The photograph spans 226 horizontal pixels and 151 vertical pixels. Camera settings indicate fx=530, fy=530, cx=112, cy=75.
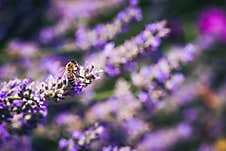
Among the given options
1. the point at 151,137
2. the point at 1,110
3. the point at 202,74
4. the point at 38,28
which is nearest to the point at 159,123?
the point at 151,137

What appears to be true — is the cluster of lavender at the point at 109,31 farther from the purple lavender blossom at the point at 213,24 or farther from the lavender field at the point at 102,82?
the purple lavender blossom at the point at 213,24

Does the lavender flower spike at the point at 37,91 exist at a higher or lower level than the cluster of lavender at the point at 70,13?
lower

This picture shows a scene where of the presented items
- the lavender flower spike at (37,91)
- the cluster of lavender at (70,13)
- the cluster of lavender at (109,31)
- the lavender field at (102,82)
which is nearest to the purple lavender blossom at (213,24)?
the lavender field at (102,82)

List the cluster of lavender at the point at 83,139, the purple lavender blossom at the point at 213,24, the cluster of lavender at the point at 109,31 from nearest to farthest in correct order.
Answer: the cluster of lavender at the point at 83,139 < the cluster of lavender at the point at 109,31 < the purple lavender blossom at the point at 213,24

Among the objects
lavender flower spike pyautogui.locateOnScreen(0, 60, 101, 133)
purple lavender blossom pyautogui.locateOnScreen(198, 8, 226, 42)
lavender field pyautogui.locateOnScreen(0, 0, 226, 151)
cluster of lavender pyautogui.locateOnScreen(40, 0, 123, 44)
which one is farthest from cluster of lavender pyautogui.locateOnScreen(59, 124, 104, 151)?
purple lavender blossom pyautogui.locateOnScreen(198, 8, 226, 42)

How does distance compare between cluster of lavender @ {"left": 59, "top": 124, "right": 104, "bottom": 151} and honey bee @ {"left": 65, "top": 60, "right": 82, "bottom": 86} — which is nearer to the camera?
honey bee @ {"left": 65, "top": 60, "right": 82, "bottom": 86}

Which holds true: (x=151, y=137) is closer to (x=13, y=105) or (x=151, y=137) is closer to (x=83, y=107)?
(x=83, y=107)

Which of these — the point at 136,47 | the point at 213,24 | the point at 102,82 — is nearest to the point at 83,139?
the point at 136,47

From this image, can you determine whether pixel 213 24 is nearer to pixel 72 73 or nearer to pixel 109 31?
pixel 109 31

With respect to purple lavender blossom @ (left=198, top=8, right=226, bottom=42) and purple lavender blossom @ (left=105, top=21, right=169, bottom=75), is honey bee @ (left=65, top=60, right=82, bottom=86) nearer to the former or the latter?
purple lavender blossom @ (left=105, top=21, right=169, bottom=75)
